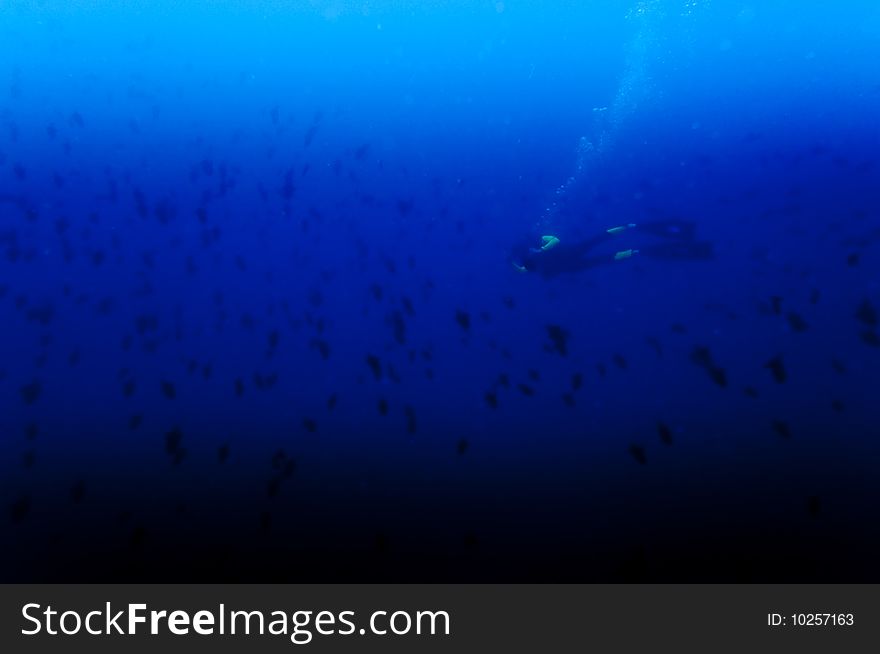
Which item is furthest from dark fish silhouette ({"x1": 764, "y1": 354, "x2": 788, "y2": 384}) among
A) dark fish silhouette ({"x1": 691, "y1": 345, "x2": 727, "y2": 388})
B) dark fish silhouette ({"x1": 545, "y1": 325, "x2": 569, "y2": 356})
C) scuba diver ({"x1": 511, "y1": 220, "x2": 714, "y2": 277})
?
dark fish silhouette ({"x1": 545, "y1": 325, "x2": 569, "y2": 356})

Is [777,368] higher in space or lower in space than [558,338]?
lower

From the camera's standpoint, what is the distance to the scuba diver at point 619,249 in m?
6.56

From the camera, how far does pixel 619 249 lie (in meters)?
6.78

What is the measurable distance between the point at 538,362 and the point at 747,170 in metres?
3.14

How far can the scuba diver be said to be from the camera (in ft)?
21.5

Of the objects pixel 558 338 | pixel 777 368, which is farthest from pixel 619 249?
pixel 777 368

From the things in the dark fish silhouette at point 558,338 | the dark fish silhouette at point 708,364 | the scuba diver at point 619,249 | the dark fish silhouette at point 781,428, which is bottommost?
the dark fish silhouette at point 781,428

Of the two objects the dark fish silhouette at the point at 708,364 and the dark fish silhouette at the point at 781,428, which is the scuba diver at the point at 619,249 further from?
the dark fish silhouette at the point at 781,428

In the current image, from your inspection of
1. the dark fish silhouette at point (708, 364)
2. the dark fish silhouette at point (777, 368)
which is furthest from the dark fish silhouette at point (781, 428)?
the dark fish silhouette at point (708, 364)

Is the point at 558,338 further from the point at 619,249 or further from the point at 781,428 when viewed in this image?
the point at 781,428

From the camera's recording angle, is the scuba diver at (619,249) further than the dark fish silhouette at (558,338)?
Yes

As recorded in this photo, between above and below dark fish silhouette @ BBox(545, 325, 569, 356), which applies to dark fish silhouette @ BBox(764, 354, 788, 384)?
below

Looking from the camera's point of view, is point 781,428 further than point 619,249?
No

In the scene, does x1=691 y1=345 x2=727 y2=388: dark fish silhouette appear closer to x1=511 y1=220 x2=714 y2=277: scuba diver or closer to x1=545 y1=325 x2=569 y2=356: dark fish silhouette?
x1=511 y1=220 x2=714 y2=277: scuba diver
